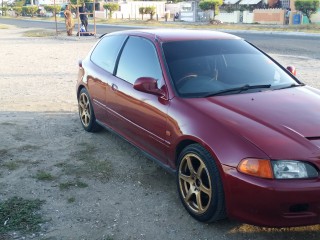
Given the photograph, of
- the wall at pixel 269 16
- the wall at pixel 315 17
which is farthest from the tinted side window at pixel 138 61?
A: the wall at pixel 269 16

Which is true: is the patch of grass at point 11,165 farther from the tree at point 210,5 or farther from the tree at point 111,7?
the tree at point 111,7

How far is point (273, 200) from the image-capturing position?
10.4 feet

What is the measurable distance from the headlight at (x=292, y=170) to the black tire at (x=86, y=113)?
142 inches

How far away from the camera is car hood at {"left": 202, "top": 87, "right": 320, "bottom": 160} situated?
3305 millimetres

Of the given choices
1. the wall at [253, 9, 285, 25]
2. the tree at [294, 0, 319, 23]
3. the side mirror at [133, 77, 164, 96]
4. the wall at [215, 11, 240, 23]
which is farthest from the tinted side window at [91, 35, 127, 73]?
the wall at [215, 11, 240, 23]

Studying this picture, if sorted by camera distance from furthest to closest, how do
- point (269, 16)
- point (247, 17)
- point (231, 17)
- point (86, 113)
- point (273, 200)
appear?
point (231, 17)
point (247, 17)
point (269, 16)
point (86, 113)
point (273, 200)

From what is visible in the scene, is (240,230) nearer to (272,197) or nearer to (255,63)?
(272,197)

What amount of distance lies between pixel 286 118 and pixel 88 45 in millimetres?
18277

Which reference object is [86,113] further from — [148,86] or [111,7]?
[111,7]

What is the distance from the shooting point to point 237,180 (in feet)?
10.9

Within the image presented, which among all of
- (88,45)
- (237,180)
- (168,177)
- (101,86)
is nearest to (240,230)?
(237,180)

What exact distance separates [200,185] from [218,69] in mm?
1443

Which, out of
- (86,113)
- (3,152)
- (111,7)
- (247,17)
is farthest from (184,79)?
(111,7)

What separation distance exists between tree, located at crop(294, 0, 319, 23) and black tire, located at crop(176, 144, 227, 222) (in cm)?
3853
